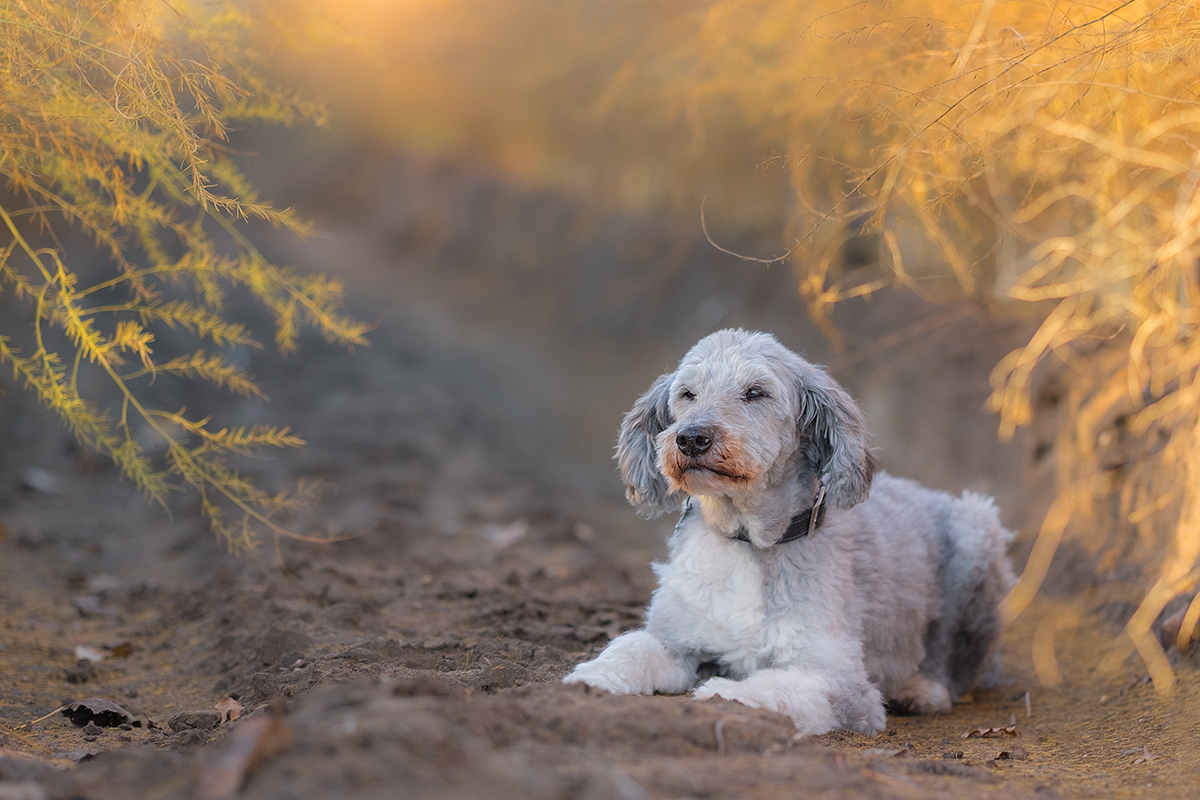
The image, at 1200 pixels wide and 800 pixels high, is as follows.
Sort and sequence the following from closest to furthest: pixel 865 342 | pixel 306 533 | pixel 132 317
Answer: pixel 306 533
pixel 865 342
pixel 132 317

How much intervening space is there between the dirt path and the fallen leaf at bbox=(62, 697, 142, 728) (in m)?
0.04

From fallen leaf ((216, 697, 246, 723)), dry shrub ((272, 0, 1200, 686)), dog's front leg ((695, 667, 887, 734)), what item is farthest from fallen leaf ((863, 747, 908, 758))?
fallen leaf ((216, 697, 246, 723))

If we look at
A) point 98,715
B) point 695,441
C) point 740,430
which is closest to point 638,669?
point 695,441

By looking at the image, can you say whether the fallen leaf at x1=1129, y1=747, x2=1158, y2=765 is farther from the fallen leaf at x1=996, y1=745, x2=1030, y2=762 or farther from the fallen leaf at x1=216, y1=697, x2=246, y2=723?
the fallen leaf at x1=216, y1=697, x2=246, y2=723

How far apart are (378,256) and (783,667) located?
63.5ft

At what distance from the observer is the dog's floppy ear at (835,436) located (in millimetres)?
4277

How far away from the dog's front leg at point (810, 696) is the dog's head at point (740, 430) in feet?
2.54

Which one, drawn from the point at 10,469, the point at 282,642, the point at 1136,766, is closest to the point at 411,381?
the point at 10,469

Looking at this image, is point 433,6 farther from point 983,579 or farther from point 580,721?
point 580,721

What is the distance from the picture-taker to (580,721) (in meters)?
3.03

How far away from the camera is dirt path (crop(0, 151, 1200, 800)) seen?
2625 mm

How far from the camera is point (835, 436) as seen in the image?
4367 millimetres

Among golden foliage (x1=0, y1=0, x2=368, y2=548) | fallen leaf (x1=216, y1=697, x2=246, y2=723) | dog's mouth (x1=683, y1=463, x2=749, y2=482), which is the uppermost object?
golden foliage (x1=0, y1=0, x2=368, y2=548)

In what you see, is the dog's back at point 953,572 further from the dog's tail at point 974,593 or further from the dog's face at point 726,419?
the dog's face at point 726,419
